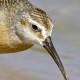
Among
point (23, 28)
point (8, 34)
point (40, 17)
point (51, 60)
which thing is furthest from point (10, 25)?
point (51, 60)

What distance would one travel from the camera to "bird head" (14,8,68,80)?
11438mm

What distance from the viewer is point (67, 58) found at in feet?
47.1

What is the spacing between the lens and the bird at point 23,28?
11477 mm

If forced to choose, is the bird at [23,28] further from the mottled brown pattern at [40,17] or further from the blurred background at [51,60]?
the blurred background at [51,60]

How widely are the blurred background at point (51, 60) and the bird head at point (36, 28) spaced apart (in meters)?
2.02

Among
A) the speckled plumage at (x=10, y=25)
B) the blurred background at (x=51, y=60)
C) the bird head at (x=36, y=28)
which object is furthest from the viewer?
the blurred background at (x=51, y=60)

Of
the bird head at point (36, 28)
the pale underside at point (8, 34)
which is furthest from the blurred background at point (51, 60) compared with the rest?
the bird head at point (36, 28)

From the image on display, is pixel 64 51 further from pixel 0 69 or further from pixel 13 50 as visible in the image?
pixel 13 50

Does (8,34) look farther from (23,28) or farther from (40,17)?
(40,17)

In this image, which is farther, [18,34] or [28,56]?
A: [28,56]

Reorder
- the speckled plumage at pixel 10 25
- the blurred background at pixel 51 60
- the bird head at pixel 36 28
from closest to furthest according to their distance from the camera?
the bird head at pixel 36 28
the speckled plumage at pixel 10 25
the blurred background at pixel 51 60

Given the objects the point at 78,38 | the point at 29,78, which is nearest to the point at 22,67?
the point at 29,78

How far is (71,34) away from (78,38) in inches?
13.6

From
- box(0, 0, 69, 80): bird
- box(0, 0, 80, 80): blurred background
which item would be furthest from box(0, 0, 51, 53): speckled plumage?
box(0, 0, 80, 80): blurred background
